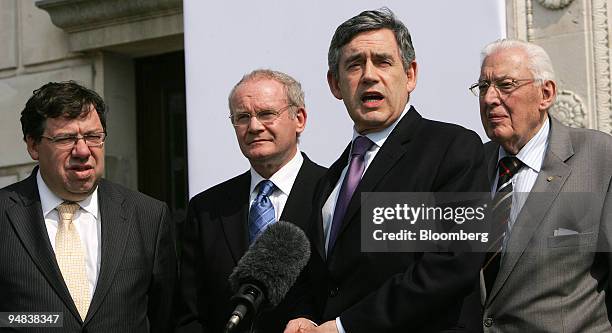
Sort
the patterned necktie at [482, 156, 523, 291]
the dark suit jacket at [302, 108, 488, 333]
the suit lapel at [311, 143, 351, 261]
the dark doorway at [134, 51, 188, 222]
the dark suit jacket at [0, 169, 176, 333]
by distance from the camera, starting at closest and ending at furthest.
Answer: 1. the dark suit jacket at [302, 108, 488, 333]
2. the suit lapel at [311, 143, 351, 261]
3. the patterned necktie at [482, 156, 523, 291]
4. the dark suit jacket at [0, 169, 176, 333]
5. the dark doorway at [134, 51, 188, 222]

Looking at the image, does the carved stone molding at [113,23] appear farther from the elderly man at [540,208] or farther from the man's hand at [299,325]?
the man's hand at [299,325]

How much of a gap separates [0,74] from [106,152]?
0.99 meters

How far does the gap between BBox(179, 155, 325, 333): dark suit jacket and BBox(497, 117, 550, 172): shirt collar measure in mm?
765

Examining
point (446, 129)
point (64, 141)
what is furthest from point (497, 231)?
point (64, 141)

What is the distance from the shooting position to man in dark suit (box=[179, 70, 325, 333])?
161 inches

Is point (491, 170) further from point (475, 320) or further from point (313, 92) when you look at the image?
point (313, 92)

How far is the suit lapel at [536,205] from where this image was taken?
12.1 ft

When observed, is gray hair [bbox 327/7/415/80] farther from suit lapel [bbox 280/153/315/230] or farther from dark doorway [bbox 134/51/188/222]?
dark doorway [bbox 134/51/188/222]

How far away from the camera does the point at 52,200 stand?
13.8 feet

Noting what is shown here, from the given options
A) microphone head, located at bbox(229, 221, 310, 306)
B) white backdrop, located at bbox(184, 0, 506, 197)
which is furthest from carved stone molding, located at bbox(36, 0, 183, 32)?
microphone head, located at bbox(229, 221, 310, 306)

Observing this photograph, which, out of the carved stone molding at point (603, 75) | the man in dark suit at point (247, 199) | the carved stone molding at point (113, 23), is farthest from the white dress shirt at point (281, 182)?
the carved stone molding at point (113, 23)

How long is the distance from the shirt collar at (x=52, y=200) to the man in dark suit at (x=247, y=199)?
35 centimetres

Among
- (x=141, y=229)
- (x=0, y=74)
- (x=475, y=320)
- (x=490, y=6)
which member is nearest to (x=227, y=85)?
(x=141, y=229)

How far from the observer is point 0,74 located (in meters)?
7.81
